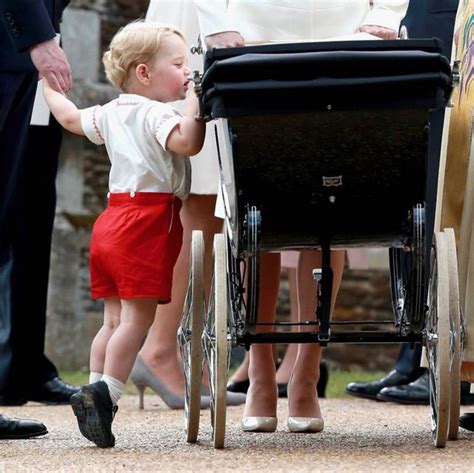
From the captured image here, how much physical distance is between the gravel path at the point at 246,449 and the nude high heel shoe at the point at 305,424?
2.0 inches

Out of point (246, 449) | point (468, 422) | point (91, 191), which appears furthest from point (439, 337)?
point (91, 191)

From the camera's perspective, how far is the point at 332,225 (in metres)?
4.19

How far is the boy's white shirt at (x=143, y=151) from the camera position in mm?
4648

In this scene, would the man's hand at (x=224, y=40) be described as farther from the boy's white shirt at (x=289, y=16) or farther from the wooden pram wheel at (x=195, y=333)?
the wooden pram wheel at (x=195, y=333)

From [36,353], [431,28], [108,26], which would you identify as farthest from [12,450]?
[108,26]

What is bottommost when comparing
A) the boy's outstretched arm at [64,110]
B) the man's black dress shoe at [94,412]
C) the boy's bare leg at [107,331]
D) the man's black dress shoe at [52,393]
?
the man's black dress shoe at [52,393]

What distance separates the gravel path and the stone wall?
28.0 ft

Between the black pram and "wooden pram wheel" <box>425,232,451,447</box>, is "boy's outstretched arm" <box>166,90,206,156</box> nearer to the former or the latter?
the black pram

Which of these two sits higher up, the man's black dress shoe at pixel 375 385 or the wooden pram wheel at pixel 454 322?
the wooden pram wheel at pixel 454 322

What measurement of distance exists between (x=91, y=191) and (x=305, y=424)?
1036 cm

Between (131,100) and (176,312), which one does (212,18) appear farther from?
(176,312)

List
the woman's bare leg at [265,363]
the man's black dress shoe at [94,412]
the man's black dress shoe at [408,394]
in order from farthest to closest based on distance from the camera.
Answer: the man's black dress shoe at [408,394], the woman's bare leg at [265,363], the man's black dress shoe at [94,412]

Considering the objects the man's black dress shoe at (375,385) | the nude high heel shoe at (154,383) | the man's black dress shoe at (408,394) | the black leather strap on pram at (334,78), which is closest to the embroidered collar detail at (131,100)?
Answer: the black leather strap on pram at (334,78)

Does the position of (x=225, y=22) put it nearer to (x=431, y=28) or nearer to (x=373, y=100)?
(x=373, y=100)
